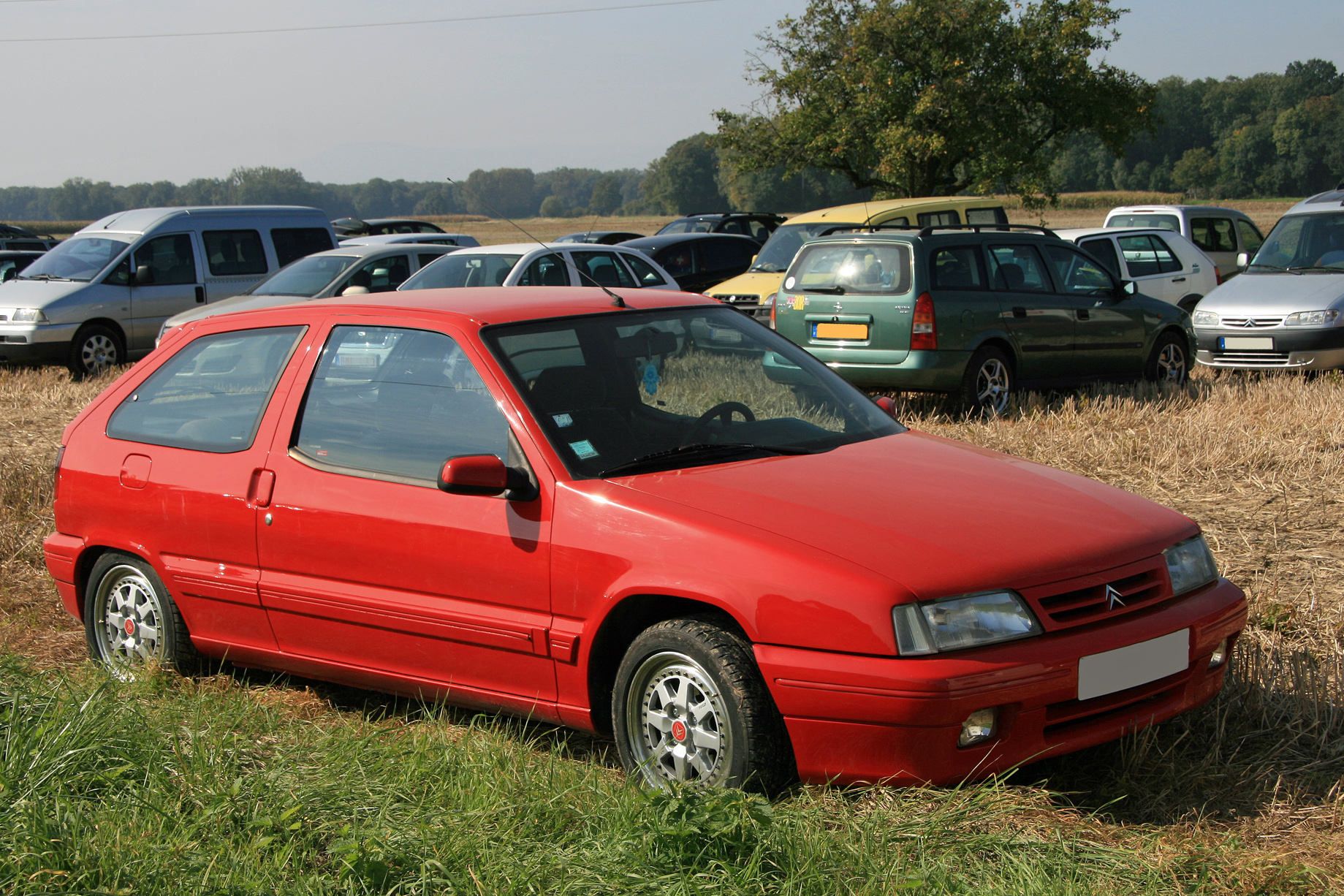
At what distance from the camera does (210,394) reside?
4703mm

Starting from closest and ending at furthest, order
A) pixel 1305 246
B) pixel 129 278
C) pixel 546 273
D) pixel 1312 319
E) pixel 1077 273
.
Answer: pixel 1077 273, pixel 1312 319, pixel 546 273, pixel 1305 246, pixel 129 278

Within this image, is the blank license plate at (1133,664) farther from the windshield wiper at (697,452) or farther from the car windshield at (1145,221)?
the car windshield at (1145,221)

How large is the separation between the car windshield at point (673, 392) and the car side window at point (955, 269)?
19.2 feet

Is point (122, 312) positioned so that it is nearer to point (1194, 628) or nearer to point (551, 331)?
point (551, 331)

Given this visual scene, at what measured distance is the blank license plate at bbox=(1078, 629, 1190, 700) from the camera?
3.28m

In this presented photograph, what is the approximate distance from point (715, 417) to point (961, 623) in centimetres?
130

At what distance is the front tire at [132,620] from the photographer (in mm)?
4691

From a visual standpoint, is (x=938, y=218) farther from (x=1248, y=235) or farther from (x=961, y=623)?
(x=961, y=623)

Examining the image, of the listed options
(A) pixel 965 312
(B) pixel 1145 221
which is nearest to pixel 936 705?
(A) pixel 965 312

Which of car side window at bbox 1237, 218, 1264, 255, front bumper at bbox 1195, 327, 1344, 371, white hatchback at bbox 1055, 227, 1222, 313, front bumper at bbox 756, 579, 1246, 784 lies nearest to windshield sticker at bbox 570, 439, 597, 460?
front bumper at bbox 756, 579, 1246, 784

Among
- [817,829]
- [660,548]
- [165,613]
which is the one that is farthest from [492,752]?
[165,613]

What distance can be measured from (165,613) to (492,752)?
5.62 ft

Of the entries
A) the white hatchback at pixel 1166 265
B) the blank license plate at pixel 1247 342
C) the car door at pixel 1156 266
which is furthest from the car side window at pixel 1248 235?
the blank license plate at pixel 1247 342

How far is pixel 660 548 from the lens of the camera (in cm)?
345
